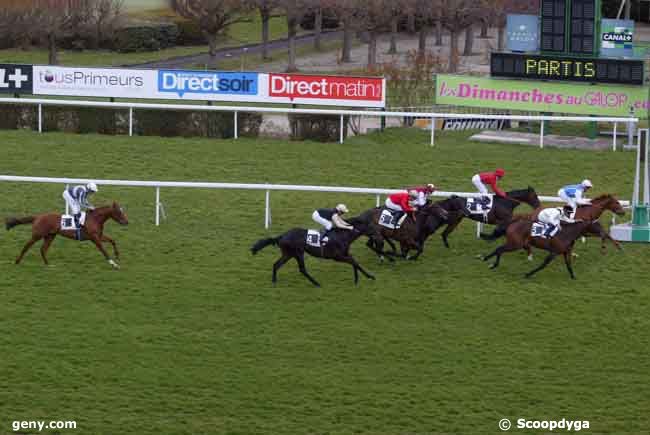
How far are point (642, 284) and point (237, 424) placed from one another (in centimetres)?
487

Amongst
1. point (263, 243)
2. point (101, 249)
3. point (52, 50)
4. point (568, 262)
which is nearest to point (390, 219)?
point (263, 243)

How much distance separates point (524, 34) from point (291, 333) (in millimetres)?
10552

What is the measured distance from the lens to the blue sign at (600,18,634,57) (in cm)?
2142

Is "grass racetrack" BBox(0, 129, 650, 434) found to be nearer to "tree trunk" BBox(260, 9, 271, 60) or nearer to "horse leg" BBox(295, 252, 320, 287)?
"horse leg" BBox(295, 252, 320, 287)

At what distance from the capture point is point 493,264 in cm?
1325

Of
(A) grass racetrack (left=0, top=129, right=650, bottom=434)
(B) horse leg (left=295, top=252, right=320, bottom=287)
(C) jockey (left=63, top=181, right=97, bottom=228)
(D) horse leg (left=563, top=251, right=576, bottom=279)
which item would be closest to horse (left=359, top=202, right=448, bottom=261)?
(A) grass racetrack (left=0, top=129, right=650, bottom=434)

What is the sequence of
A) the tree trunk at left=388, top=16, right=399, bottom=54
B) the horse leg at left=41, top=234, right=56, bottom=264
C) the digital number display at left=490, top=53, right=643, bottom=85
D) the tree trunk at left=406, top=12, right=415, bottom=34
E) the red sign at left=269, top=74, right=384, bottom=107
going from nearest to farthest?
the horse leg at left=41, top=234, right=56, bottom=264 → the digital number display at left=490, top=53, right=643, bottom=85 → the red sign at left=269, top=74, right=384, bottom=107 → the tree trunk at left=406, top=12, right=415, bottom=34 → the tree trunk at left=388, top=16, right=399, bottom=54

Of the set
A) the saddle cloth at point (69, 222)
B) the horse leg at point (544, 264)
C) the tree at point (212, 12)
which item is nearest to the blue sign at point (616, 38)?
the horse leg at point (544, 264)

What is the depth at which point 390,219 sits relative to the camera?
13094 millimetres

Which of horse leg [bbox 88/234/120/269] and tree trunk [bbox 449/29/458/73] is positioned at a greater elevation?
tree trunk [bbox 449/29/458/73]

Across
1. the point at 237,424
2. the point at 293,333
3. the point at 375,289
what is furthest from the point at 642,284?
the point at 237,424

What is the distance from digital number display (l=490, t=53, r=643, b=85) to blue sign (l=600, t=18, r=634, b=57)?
4.55 ft

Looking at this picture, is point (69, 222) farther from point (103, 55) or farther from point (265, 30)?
point (103, 55)

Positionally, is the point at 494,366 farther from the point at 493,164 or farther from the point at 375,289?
the point at 493,164
